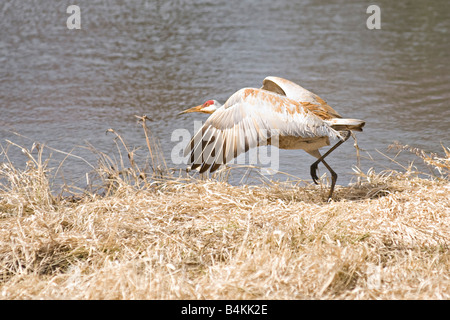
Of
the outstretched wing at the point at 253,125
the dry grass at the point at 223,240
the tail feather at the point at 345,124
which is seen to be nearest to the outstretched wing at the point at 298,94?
the tail feather at the point at 345,124

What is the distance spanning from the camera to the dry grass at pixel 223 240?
123 inches

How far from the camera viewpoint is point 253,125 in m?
4.20

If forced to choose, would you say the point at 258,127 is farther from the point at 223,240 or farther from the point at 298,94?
the point at 223,240

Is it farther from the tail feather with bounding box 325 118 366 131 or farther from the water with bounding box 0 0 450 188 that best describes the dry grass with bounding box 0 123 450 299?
the water with bounding box 0 0 450 188

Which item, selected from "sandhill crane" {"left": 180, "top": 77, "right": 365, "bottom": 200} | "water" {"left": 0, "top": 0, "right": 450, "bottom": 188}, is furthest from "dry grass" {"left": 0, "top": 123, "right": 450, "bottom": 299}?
"water" {"left": 0, "top": 0, "right": 450, "bottom": 188}

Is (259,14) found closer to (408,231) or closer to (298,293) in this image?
(408,231)

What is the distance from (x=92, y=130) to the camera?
6.25 metres

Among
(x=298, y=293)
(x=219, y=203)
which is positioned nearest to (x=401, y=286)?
(x=298, y=293)

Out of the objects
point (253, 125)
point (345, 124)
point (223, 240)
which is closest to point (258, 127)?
point (253, 125)

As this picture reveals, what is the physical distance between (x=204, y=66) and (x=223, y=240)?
4.51 m

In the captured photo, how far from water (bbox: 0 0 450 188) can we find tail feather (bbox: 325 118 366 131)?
114 cm

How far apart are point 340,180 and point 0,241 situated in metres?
2.68

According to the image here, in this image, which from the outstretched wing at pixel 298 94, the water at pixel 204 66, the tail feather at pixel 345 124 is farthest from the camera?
the water at pixel 204 66

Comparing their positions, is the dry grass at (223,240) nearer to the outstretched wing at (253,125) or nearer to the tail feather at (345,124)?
the outstretched wing at (253,125)
